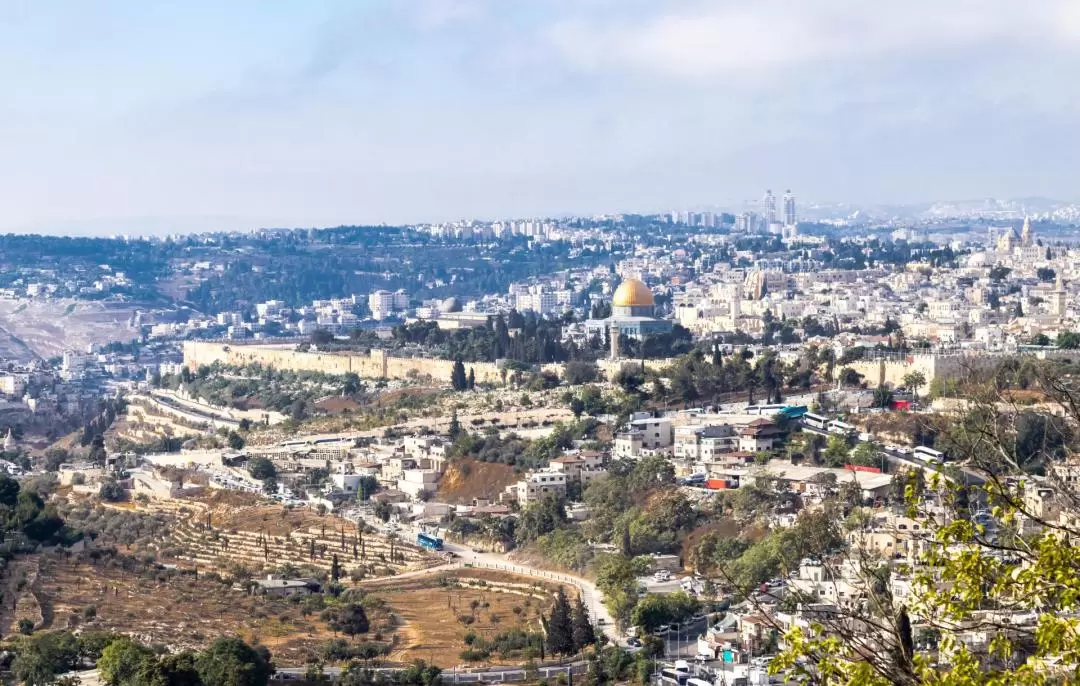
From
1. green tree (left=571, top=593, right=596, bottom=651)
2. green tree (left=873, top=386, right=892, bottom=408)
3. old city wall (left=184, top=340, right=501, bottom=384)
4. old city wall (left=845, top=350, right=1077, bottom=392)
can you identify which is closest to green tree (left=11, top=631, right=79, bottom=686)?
green tree (left=571, top=593, right=596, bottom=651)

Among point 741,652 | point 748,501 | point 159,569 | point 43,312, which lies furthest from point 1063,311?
point 43,312

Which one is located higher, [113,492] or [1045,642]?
[1045,642]

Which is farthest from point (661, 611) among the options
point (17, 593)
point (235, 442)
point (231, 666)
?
point (235, 442)

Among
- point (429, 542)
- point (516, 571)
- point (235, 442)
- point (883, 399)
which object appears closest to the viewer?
point (516, 571)

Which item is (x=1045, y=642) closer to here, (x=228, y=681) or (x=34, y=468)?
(x=228, y=681)

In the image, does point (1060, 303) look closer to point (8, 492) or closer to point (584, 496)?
point (584, 496)

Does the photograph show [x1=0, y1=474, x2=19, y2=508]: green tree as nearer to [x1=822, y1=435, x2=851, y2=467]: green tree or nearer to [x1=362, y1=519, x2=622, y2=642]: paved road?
[x1=362, y1=519, x2=622, y2=642]: paved road
